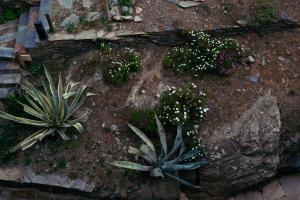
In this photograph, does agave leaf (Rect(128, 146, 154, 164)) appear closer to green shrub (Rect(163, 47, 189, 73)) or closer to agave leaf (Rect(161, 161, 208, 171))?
agave leaf (Rect(161, 161, 208, 171))

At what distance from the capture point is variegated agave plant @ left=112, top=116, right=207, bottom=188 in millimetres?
6414

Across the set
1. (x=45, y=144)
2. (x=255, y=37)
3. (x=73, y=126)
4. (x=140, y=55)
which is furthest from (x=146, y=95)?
(x=255, y=37)

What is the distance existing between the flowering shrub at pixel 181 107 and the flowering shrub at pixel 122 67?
718 mm

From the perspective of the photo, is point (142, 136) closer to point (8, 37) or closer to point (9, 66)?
point (9, 66)

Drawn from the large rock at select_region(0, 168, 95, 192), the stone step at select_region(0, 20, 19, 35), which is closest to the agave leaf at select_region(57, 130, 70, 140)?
the large rock at select_region(0, 168, 95, 192)

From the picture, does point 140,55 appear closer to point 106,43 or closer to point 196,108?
point 106,43

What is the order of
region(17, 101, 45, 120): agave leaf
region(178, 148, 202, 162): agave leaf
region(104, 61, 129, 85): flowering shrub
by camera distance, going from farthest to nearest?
region(104, 61, 129, 85): flowering shrub
region(17, 101, 45, 120): agave leaf
region(178, 148, 202, 162): agave leaf

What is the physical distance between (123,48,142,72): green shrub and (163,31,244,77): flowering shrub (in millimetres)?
448

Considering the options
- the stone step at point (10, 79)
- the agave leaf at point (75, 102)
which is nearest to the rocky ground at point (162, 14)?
the stone step at point (10, 79)

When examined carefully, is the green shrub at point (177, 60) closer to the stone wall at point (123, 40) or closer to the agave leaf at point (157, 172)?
the stone wall at point (123, 40)

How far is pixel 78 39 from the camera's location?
24.1 ft

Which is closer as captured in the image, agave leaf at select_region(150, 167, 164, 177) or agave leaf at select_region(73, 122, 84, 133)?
agave leaf at select_region(150, 167, 164, 177)

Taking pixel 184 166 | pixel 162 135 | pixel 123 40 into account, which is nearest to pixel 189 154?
pixel 184 166

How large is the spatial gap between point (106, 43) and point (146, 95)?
1.13 metres
